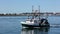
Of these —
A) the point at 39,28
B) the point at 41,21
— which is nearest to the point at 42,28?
the point at 39,28

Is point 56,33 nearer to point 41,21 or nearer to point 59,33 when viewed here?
point 59,33

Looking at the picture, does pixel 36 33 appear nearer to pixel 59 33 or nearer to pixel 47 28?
pixel 59 33

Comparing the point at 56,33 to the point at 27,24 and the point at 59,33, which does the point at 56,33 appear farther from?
the point at 27,24

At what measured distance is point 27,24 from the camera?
72625 millimetres

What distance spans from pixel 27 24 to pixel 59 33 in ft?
39.9

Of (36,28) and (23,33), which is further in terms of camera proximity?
(36,28)

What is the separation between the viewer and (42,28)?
70.8 m

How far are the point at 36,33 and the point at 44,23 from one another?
13288mm

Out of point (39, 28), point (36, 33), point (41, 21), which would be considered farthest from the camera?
point (41, 21)

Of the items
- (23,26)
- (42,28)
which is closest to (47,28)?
(42,28)

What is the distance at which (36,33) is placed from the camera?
197 ft

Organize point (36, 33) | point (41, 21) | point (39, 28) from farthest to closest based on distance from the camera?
point (41, 21) < point (39, 28) < point (36, 33)

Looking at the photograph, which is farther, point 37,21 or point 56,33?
point 37,21

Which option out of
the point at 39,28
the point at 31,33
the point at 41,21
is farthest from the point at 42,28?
the point at 31,33
